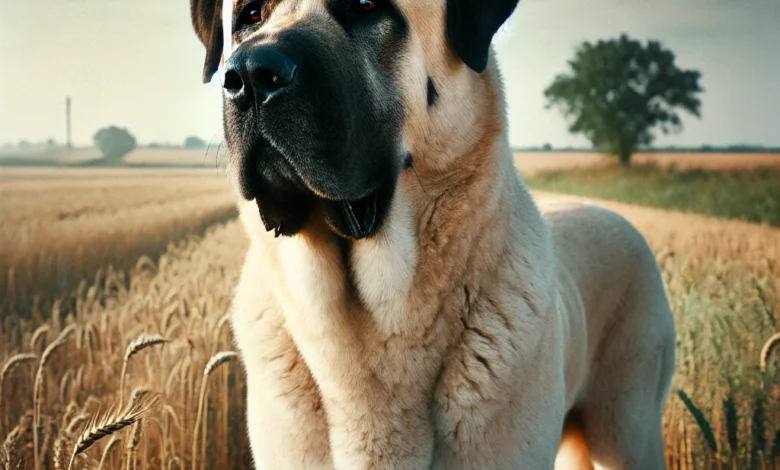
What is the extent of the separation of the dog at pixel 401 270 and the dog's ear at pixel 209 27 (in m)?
0.38

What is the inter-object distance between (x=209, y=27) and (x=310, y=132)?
1.15m

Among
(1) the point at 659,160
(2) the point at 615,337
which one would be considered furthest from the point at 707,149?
(2) the point at 615,337

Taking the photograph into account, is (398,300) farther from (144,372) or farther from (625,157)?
(625,157)

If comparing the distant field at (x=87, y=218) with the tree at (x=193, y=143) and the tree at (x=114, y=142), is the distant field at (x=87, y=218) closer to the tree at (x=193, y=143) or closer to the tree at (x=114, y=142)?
the tree at (x=114, y=142)

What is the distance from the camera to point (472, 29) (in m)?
2.15

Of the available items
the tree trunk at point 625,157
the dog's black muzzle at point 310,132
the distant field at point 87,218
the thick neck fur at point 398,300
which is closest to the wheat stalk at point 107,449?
the thick neck fur at point 398,300

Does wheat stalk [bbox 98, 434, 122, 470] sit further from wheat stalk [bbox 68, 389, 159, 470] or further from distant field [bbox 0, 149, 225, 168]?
distant field [bbox 0, 149, 225, 168]

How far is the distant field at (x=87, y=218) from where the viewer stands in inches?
175

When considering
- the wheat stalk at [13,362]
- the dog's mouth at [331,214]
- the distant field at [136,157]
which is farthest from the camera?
the distant field at [136,157]

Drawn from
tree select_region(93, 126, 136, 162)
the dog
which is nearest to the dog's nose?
the dog

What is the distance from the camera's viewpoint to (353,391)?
2119 millimetres

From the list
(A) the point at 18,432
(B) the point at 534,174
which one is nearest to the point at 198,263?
(A) the point at 18,432

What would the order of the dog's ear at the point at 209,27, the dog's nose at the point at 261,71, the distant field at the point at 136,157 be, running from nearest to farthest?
the dog's nose at the point at 261,71 < the dog's ear at the point at 209,27 < the distant field at the point at 136,157

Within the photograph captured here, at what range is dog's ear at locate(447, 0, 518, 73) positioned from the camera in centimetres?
216
